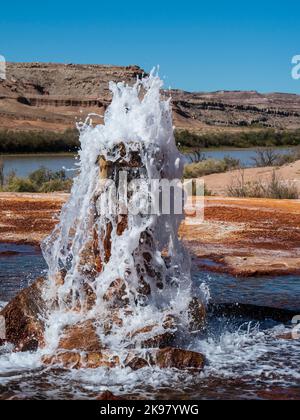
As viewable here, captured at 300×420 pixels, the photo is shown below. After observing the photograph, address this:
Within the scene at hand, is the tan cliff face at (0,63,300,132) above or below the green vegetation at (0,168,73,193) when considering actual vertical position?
above

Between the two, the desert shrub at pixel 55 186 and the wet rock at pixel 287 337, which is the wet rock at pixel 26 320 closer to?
the wet rock at pixel 287 337

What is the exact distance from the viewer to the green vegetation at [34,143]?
51641mm

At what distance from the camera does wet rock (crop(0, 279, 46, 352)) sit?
202 inches

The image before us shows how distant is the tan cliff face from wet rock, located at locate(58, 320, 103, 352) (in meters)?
80.5

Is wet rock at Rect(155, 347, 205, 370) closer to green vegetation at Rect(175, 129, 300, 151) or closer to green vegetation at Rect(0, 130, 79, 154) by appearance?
green vegetation at Rect(0, 130, 79, 154)

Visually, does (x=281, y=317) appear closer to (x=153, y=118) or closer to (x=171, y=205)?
(x=171, y=205)

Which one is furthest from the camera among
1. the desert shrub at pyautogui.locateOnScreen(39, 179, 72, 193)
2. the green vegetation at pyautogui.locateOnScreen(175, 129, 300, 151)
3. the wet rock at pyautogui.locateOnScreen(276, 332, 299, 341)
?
the green vegetation at pyautogui.locateOnScreen(175, 129, 300, 151)

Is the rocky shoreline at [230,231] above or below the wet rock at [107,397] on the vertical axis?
above

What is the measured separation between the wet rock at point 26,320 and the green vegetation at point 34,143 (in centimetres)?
4519

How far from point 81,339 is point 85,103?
100694 millimetres
